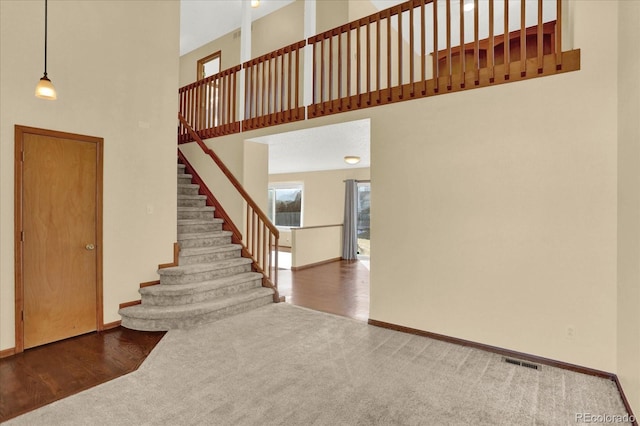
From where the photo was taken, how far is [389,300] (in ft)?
12.3

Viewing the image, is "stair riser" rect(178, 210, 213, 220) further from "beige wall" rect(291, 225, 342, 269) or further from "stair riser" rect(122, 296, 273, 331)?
"beige wall" rect(291, 225, 342, 269)

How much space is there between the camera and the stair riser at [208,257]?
449 cm

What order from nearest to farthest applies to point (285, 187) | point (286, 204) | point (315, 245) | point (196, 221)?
1. point (196, 221)
2. point (315, 245)
3. point (285, 187)
4. point (286, 204)

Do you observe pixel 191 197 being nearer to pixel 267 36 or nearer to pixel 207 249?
pixel 207 249

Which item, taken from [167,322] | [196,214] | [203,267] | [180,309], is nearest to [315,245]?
[196,214]

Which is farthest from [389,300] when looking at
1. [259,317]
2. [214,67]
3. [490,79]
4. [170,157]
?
[214,67]

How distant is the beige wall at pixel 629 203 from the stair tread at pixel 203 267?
411 cm

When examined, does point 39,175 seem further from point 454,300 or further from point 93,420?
point 454,300

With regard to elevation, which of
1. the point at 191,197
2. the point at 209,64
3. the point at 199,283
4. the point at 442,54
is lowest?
the point at 199,283

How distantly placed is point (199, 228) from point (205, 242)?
0.32m

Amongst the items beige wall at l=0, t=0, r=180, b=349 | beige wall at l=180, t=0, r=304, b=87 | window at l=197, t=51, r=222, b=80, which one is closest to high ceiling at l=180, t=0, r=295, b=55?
beige wall at l=180, t=0, r=304, b=87

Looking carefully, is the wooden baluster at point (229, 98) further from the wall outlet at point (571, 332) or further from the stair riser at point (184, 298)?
the wall outlet at point (571, 332)

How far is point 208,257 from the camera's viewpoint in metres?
4.70

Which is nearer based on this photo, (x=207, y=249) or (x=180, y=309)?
(x=180, y=309)
